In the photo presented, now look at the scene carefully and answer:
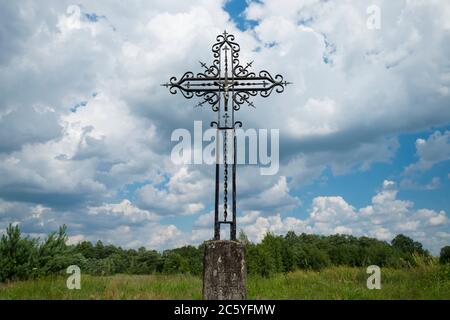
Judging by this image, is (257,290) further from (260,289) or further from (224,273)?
(224,273)

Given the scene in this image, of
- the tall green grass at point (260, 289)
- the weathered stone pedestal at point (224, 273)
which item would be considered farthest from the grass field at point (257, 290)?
the weathered stone pedestal at point (224, 273)

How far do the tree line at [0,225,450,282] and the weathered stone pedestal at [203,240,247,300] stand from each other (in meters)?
4.83

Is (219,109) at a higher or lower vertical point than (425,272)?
higher

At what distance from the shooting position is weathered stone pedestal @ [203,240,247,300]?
29.0 ft

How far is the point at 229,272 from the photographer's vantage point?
351 inches

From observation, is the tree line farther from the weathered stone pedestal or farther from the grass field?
the weathered stone pedestal

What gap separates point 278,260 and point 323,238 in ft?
71.7

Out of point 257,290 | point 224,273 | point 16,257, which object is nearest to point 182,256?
point 16,257

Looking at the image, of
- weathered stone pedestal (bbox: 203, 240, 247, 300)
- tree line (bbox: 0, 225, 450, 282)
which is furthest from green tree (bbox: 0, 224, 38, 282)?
weathered stone pedestal (bbox: 203, 240, 247, 300)

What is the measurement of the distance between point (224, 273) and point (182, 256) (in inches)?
1081

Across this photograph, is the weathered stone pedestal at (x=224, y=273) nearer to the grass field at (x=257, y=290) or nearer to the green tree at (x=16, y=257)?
the grass field at (x=257, y=290)

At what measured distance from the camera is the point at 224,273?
29.2 ft
